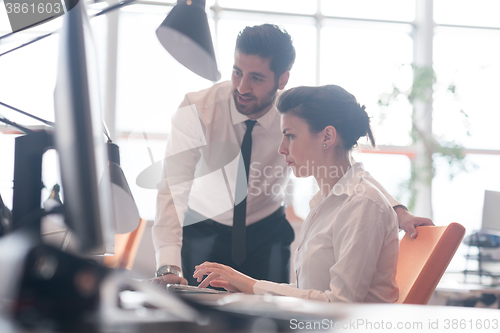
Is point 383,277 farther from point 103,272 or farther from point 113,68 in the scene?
point 113,68

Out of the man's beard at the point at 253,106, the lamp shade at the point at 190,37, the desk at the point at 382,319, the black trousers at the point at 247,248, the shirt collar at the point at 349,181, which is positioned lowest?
the black trousers at the point at 247,248

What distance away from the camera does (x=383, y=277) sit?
1.08 metres

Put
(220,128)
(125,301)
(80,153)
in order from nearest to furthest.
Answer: (80,153) → (125,301) → (220,128)

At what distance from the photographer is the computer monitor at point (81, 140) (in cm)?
32

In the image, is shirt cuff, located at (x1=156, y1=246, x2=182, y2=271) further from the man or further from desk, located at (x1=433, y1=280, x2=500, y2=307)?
desk, located at (x1=433, y1=280, x2=500, y2=307)

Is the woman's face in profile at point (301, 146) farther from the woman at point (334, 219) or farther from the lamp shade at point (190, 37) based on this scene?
the lamp shade at point (190, 37)

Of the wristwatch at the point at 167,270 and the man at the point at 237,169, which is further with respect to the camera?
the man at the point at 237,169

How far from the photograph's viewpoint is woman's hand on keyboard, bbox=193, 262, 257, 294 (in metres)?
1.11

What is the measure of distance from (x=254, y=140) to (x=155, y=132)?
3.49m

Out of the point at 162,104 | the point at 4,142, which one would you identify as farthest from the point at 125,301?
the point at 162,104

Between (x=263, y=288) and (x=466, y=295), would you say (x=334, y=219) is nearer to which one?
(x=263, y=288)

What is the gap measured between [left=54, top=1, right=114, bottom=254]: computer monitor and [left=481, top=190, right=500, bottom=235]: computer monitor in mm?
3407

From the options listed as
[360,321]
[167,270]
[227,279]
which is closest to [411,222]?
[227,279]

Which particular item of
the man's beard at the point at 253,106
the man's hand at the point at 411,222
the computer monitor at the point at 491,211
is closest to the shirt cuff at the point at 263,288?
the man's hand at the point at 411,222
